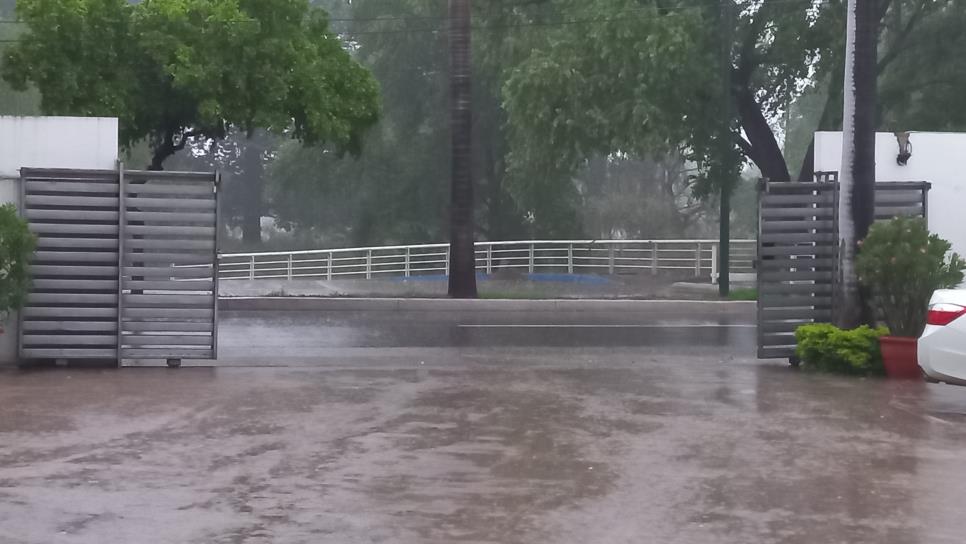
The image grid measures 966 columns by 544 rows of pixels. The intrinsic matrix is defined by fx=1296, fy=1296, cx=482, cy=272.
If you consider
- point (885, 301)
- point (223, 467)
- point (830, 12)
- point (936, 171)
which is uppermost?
point (830, 12)

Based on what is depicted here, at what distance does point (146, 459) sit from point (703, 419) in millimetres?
4307

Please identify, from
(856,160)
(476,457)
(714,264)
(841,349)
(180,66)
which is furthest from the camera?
(714,264)

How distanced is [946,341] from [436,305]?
12379 millimetres

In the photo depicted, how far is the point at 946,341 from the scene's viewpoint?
415 inches

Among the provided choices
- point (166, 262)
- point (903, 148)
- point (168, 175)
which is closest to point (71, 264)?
point (166, 262)

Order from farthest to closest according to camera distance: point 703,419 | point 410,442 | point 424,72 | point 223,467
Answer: point 424,72 < point 703,419 < point 410,442 < point 223,467

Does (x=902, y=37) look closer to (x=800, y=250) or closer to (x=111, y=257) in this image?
(x=800, y=250)

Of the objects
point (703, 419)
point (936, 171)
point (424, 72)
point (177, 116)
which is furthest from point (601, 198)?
point (703, 419)

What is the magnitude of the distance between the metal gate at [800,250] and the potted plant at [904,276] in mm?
835

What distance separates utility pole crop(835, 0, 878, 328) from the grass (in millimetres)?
10184

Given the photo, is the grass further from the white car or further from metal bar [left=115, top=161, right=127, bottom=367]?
metal bar [left=115, top=161, right=127, bottom=367]

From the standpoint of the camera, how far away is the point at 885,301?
13.0 meters

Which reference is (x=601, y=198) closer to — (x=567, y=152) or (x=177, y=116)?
(x=567, y=152)

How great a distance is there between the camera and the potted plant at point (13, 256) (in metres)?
12.3
